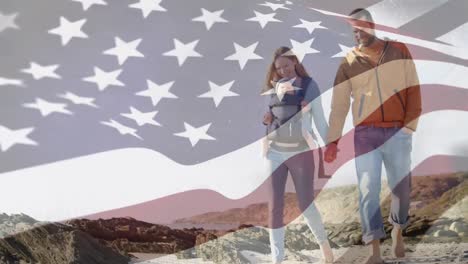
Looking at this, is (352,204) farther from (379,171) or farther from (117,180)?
(117,180)

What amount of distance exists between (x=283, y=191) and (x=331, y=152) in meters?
0.27

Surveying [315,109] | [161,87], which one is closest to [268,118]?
[315,109]

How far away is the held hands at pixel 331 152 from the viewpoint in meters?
2.48

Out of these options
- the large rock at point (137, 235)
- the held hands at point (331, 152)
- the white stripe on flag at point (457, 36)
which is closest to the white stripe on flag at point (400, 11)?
the white stripe on flag at point (457, 36)

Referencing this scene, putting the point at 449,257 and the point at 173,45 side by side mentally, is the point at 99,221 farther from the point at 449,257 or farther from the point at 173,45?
the point at 449,257

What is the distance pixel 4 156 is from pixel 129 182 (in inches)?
23.7

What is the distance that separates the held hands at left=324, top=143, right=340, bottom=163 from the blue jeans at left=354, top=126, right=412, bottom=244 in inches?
3.4

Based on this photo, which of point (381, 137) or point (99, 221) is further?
point (99, 221)

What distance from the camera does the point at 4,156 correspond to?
2.70 meters

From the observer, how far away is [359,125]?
246 centimetres

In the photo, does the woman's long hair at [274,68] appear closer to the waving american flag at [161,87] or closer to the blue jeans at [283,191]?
the waving american flag at [161,87]

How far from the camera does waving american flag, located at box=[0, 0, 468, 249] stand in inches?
96.8

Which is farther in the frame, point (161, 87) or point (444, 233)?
point (161, 87)

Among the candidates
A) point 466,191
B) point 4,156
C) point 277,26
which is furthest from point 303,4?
point 4,156
